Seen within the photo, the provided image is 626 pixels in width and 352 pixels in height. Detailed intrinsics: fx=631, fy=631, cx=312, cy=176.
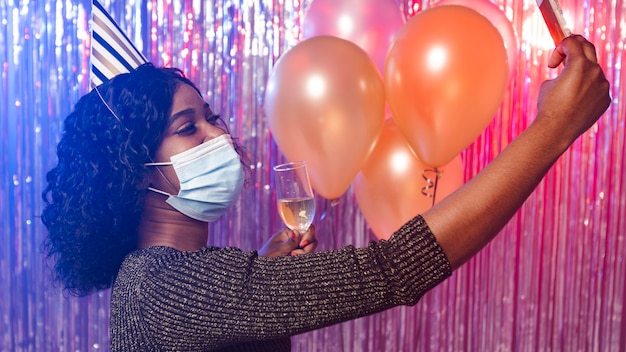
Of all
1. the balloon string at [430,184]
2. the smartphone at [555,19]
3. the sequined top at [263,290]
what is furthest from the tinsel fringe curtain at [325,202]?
the smartphone at [555,19]

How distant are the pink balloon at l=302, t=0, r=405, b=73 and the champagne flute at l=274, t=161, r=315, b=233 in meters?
0.55

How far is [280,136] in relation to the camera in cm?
167

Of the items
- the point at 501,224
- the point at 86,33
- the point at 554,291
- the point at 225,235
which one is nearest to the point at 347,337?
the point at 225,235

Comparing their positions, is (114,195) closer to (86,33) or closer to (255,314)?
(255,314)

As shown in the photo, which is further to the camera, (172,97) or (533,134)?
(172,97)

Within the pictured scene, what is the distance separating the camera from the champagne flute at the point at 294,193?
4.67 ft

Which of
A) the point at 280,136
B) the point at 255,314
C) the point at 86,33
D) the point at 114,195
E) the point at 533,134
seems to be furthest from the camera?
the point at 86,33

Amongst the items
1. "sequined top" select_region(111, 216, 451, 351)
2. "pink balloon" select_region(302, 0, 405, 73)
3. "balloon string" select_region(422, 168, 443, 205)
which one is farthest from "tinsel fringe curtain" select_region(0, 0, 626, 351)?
"sequined top" select_region(111, 216, 451, 351)

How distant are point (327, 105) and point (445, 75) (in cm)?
30

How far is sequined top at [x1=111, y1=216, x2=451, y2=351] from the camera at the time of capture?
2.91 ft

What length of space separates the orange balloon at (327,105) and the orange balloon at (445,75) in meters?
0.09

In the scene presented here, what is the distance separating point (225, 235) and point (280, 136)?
920mm

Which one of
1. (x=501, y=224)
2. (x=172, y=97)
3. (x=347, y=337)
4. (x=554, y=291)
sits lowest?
(x=347, y=337)

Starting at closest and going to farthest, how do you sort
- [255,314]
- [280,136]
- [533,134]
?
[533,134]
[255,314]
[280,136]
